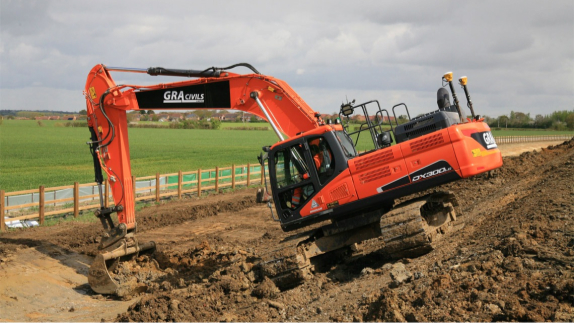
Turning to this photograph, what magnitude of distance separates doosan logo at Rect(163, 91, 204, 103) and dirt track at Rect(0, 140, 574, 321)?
350cm

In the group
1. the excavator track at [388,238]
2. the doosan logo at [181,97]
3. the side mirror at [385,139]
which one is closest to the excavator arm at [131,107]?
the doosan logo at [181,97]

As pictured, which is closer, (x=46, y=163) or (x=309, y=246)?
(x=309, y=246)

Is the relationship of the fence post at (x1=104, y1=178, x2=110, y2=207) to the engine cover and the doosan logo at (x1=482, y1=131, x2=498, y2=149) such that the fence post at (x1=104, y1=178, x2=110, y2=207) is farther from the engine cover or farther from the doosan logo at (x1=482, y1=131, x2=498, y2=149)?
the doosan logo at (x1=482, y1=131, x2=498, y2=149)

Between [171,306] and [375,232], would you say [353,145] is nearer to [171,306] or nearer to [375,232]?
[375,232]

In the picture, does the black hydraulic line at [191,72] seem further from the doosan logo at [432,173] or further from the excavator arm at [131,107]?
the doosan logo at [432,173]

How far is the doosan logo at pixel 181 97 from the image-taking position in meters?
11.6

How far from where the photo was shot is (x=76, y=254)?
44.7 feet

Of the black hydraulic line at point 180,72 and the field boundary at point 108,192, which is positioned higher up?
the black hydraulic line at point 180,72

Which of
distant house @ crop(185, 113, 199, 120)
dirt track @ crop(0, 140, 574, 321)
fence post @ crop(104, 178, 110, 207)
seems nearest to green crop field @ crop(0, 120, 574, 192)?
fence post @ crop(104, 178, 110, 207)

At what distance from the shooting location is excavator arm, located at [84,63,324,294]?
10703 millimetres

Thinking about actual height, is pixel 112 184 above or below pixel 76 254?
above

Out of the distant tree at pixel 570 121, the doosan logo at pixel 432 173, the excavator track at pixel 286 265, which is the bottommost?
the distant tree at pixel 570 121

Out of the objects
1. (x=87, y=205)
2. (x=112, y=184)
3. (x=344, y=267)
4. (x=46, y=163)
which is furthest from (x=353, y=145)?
(x=46, y=163)

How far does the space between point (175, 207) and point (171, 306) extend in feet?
39.8
